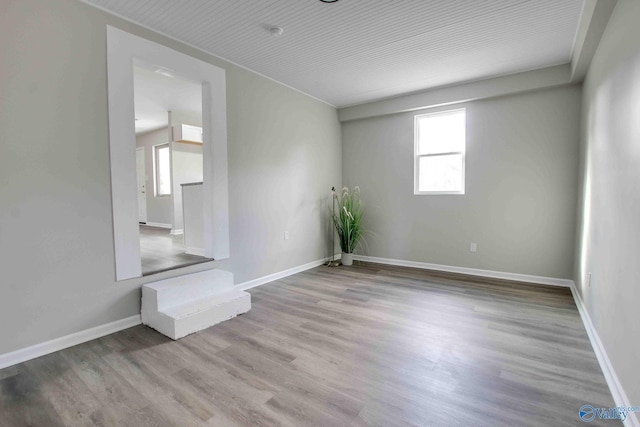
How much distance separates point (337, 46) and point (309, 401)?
3036 mm

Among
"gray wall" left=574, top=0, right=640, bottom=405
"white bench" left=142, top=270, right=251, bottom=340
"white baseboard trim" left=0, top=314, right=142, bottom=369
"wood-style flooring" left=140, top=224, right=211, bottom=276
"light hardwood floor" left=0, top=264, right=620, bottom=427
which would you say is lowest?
"light hardwood floor" left=0, top=264, right=620, bottom=427

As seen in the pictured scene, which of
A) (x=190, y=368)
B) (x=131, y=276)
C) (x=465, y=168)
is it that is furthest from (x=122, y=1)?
(x=465, y=168)

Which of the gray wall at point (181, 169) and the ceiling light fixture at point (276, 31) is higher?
the ceiling light fixture at point (276, 31)

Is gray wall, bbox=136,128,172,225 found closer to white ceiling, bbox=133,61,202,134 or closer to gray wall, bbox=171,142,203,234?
white ceiling, bbox=133,61,202,134

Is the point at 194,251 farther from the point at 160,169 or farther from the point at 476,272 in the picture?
the point at 160,169

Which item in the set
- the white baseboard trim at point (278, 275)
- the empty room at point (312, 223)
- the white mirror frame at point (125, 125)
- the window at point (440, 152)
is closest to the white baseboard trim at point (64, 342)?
the empty room at point (312, 223)

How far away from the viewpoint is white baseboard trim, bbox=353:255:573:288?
368 cm

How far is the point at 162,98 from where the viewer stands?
5.22 meters

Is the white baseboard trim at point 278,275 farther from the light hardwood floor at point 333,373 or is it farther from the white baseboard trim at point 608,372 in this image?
the white baseboard trim at point 608,372

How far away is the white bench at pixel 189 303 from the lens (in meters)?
2.44

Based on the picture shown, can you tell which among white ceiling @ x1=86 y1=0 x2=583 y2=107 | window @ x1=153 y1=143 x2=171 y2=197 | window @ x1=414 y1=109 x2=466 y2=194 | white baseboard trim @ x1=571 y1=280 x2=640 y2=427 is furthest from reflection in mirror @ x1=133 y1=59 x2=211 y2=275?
white baseboard trim @ x1=571 y1=280 x2=640 y2=427

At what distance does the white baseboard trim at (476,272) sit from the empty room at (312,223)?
31 millimetres

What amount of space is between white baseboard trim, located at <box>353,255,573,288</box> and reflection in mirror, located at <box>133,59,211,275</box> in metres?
2.81

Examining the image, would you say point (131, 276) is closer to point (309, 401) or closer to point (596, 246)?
point (309, 401)
